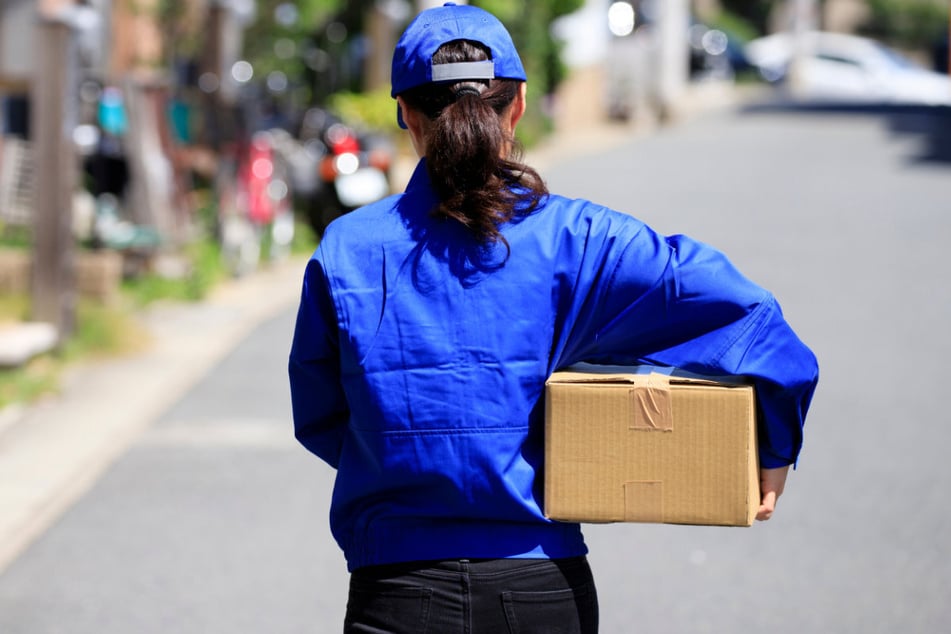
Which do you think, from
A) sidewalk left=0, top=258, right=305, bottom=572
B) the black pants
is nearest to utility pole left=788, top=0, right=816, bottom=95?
sidewalk left=0, top=258, right=305, bottom=572

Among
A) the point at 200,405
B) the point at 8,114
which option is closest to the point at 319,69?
the point at 8,114

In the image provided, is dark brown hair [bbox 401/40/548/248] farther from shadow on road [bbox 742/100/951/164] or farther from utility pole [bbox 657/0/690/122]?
utility pole [bbox 657/0/690/122]

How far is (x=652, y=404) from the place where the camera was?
7.09ft

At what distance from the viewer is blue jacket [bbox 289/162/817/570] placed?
2133mm

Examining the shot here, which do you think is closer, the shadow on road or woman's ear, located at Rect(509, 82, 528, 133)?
woman's ear, located at Rect(509, 82, 528, 133)

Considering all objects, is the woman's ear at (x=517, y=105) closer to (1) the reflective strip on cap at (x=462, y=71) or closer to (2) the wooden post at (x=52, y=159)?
(1) the reflective strip on cap at (x=462, y=71)

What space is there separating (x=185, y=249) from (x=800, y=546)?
7.11 meters

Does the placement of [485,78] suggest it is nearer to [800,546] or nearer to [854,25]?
[800,546]

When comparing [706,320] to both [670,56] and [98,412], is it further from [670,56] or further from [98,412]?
[670,56]

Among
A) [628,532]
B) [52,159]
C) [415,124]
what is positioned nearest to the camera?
[415,124]

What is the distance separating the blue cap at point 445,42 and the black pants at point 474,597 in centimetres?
77

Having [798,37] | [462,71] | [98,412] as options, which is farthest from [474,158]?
[798,37]

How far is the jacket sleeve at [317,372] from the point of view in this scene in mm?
2238

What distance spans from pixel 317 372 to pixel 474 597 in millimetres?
470
